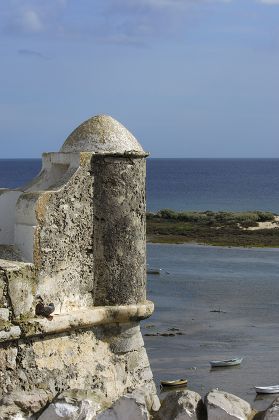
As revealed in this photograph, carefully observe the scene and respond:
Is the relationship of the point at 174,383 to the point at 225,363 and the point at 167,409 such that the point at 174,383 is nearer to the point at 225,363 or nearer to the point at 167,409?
the point at 225,363

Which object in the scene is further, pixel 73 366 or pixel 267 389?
pixel 267 389

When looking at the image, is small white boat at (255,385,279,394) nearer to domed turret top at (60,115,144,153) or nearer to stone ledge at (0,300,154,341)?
stone ledge at (0,300,154,341)

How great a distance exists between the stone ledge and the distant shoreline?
36.2 metres

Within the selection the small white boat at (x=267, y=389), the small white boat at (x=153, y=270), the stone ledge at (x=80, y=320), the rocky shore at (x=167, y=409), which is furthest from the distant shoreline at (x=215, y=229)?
the rocky shore at (x=167, y=409)

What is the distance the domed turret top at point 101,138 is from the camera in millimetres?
7719

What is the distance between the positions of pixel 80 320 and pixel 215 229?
1663 inches

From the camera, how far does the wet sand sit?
66.7ft

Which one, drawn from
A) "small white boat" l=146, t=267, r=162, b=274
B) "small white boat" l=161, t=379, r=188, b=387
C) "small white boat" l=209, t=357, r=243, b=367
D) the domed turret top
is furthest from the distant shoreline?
the domed turret top

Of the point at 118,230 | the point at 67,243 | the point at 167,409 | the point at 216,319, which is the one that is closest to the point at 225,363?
the point at 216,319

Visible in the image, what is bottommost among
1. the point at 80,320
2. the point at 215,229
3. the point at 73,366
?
the point at 215,229

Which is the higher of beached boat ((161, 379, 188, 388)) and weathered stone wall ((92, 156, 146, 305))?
weathered stone wall ((92, 156, 146, 305))

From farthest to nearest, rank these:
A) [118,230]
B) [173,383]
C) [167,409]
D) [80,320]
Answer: [173,383]
[118,230]
[80,320]
[167,409]

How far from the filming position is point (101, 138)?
7754mm

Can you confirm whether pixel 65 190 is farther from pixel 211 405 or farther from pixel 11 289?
pixel 211 405
